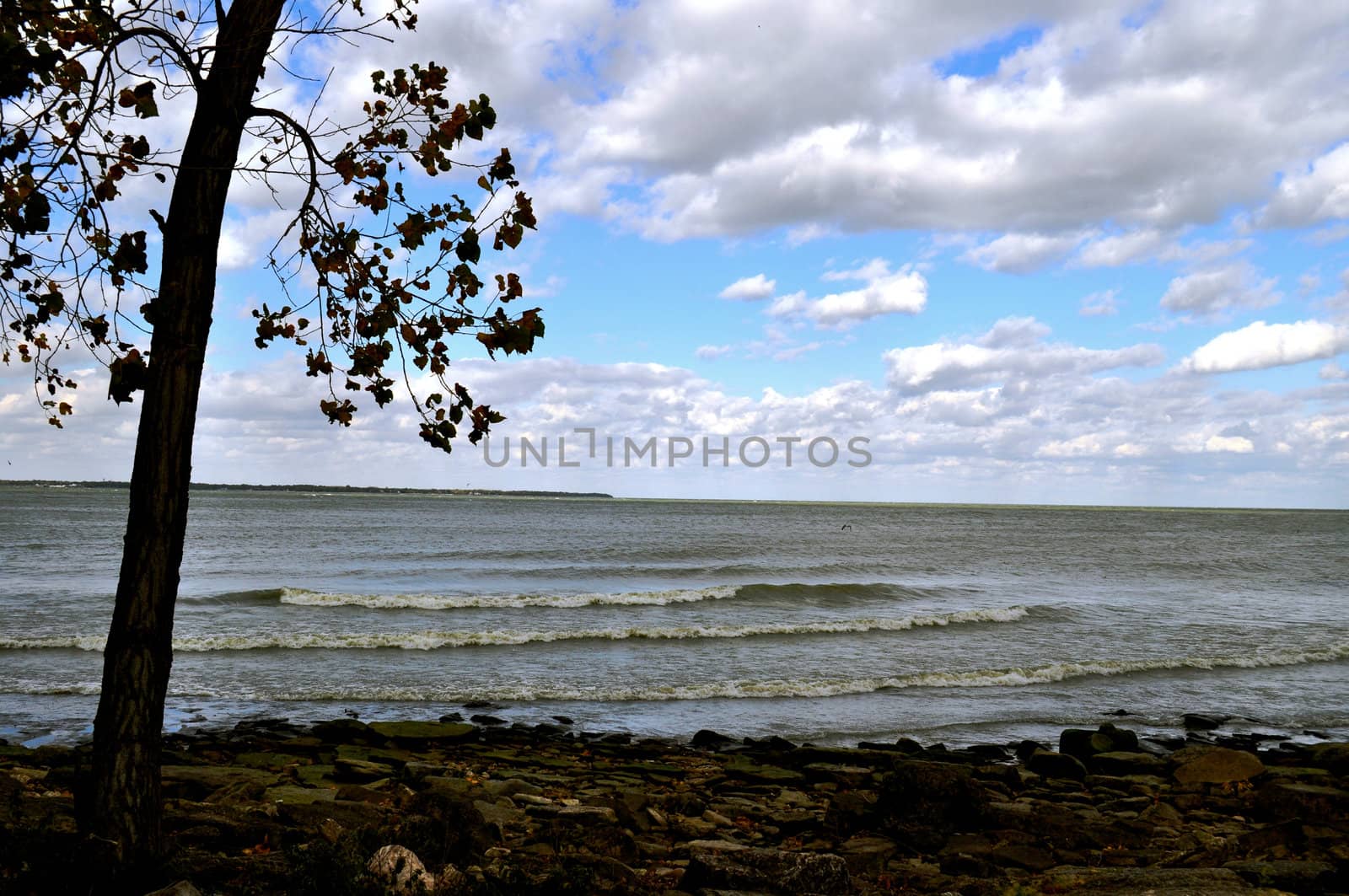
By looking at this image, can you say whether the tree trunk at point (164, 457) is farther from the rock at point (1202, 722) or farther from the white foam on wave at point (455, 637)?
the white foam on wave at point (455, 637)

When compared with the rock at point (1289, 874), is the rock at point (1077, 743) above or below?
below

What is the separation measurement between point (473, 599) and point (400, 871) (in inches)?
964

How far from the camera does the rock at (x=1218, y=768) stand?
1152 cm

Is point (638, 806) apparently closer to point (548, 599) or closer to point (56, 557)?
point (548, 599)

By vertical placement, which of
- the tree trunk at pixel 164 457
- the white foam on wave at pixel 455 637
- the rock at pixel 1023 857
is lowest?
the white foam on wave at pixel 455 637

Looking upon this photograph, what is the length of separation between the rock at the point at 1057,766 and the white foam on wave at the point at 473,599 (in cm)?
1808

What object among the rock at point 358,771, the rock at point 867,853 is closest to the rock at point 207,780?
the rock at point 358,771

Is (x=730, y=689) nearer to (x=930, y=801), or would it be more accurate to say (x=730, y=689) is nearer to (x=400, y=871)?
(x=930, y=801)

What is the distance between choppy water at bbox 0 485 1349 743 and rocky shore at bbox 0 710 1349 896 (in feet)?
7.46

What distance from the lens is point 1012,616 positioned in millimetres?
28125

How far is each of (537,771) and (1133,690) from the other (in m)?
12.6

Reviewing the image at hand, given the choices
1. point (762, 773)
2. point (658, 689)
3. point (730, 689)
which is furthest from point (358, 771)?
point (730, 689)

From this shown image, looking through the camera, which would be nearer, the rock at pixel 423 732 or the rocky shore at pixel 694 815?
the rocky shore at pixel 694 815

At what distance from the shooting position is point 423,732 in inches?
520
